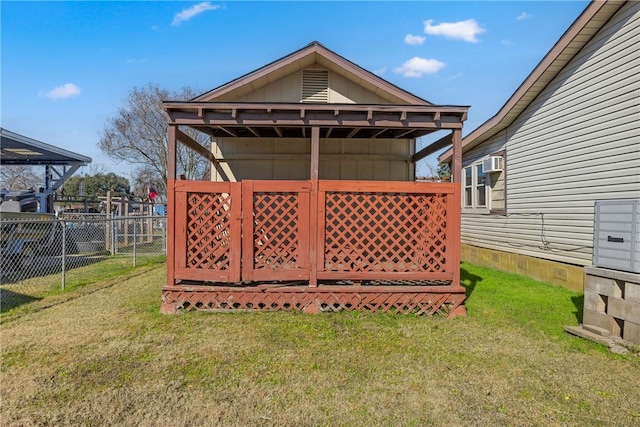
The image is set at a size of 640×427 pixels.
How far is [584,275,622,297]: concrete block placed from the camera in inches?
158

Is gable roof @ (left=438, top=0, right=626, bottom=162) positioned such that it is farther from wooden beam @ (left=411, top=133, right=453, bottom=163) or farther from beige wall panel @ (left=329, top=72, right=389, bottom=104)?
beige wall panel @ (left=329, top=72, right=389, bottom=104)

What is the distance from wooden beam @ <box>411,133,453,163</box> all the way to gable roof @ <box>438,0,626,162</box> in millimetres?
2628

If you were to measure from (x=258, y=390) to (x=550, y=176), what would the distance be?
23.3 ft

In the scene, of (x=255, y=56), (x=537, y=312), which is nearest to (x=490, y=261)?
(x=537, y=312)

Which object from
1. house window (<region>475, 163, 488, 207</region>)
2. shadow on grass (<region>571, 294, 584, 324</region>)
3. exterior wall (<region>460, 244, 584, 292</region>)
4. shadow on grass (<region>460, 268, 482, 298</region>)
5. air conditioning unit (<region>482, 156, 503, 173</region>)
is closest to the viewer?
shadow on grass (<region>571, 294, 584, 324</region>)

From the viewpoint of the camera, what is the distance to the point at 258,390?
3023mm

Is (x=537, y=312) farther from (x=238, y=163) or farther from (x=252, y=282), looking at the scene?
(x=238, y=163)

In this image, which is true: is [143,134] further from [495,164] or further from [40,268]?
[495,164]

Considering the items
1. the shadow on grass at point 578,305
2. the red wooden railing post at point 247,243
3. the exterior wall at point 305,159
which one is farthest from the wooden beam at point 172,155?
the shadow on grass at point 578,305

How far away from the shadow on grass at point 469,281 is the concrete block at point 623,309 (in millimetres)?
2314

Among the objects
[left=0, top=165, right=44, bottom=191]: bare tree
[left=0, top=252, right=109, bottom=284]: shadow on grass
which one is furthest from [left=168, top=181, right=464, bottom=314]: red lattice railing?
[left=0, top=165, right=44, bottom=191]: bare tree

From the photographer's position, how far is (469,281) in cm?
752

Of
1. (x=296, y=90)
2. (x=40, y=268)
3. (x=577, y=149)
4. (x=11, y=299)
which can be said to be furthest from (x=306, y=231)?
(x=40, y=268)

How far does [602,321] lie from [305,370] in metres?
3.50
